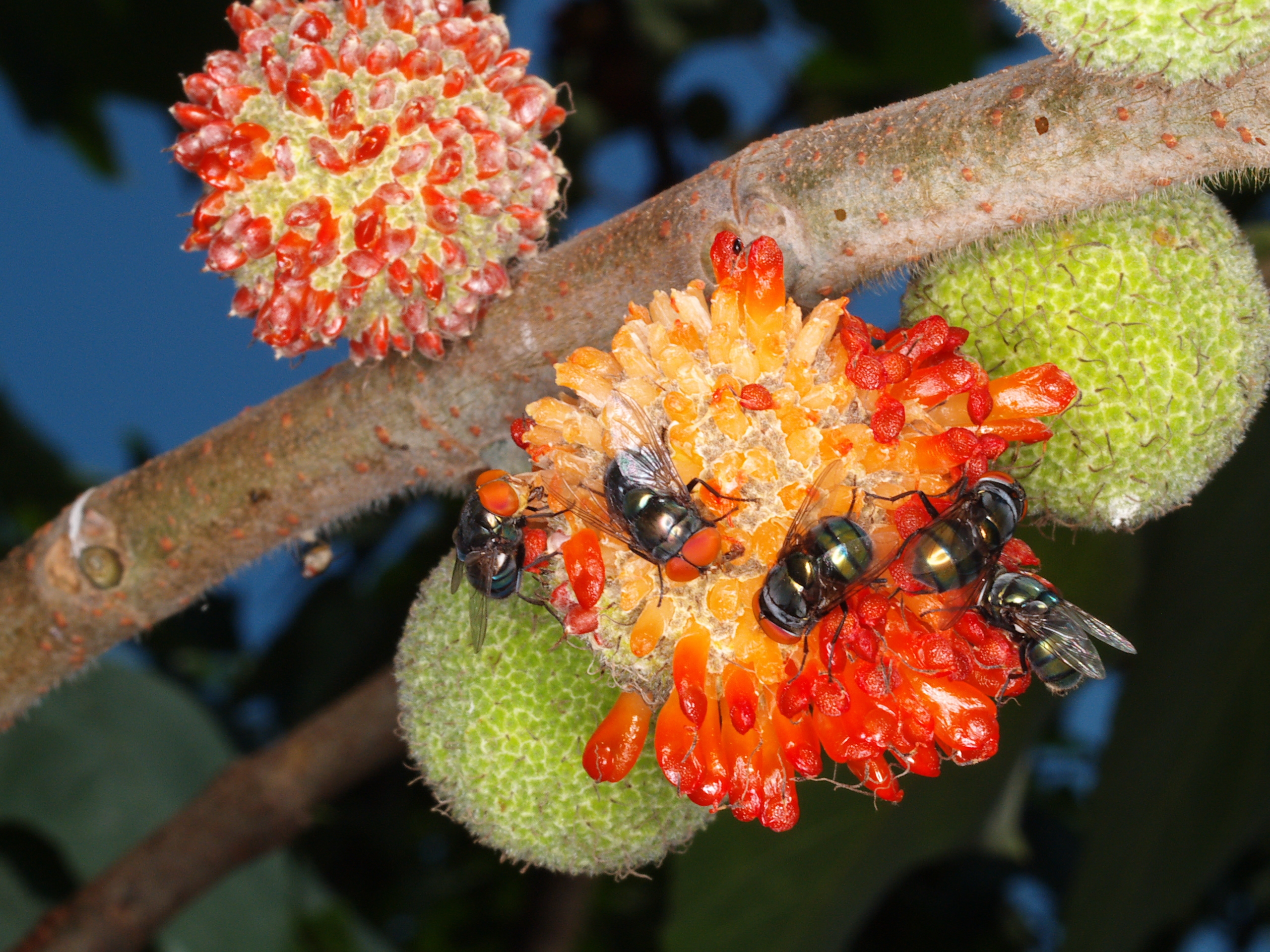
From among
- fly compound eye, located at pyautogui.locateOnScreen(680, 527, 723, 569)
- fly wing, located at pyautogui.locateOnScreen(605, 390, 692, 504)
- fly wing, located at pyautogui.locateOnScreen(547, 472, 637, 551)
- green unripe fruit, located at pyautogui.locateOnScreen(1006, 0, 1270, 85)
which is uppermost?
green unripe fruit, located at pyautogui.locateOnScreen(1006, 0, 1270, 85)

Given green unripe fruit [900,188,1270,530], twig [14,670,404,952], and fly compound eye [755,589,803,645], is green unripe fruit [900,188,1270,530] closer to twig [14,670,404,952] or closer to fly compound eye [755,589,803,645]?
fly compound eye [755,589,803,645]

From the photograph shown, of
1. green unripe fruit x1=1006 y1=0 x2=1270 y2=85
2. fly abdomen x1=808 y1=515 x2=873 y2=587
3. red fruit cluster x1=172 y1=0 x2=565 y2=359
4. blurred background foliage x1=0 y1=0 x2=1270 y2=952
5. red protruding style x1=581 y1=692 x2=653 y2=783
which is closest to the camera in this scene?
green unripe fruit x1=1006 y1=0 x2=1270 y2=85

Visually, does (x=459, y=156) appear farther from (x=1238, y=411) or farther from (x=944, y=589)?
(x=1238, y=411)

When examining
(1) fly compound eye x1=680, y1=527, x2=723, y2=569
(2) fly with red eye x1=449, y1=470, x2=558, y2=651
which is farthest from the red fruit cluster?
(1) fly compound eye x1=680, y1=527, x2=723, y2=569

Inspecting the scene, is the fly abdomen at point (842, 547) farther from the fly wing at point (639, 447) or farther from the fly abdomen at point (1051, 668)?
the fly abdomen at point (1051, 668)

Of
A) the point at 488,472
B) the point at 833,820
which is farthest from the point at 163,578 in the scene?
the point at 833,820
